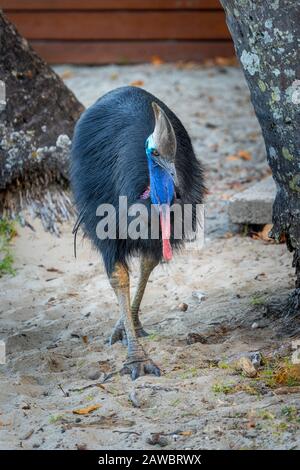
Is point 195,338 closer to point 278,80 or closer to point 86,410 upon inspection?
point 86,410

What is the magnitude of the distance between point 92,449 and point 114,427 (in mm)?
193

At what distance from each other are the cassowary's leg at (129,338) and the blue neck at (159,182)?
0.56 m

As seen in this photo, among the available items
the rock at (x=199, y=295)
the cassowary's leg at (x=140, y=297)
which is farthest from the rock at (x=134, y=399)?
the rock at (x=199, y=295)

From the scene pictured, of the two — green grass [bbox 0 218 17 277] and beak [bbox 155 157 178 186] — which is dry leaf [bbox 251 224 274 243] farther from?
beak [bbox 155 157 178 186]

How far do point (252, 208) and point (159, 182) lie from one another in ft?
6.76

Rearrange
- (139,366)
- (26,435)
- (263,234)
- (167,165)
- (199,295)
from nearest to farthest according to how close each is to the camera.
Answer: (26,435) < (167,165) < (139,366) < (199,295) < (263,234)

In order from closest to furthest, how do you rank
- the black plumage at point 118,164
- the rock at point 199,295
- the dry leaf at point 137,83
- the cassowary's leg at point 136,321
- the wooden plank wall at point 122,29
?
1. the black plumage at point 118,164
2. the cassowary's leg at point 136,321
3. the rock at point 199,295
4. the dry leaf at point 137,83
5. the wooden plank wall at point 122,29

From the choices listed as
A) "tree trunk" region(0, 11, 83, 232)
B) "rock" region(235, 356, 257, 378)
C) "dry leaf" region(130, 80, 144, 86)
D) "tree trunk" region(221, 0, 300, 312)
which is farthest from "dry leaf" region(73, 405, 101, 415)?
"dry leaf" region(130, 80, 144, 86)

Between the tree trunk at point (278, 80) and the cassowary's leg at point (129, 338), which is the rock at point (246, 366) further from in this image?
the tree trunk at point (278, 80)

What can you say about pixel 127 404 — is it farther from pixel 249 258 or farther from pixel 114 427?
pixel 249 258

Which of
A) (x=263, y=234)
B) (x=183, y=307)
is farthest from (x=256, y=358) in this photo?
(x=263, y=234)

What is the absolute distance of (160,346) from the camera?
4359mm

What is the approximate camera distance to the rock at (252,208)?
225 inches

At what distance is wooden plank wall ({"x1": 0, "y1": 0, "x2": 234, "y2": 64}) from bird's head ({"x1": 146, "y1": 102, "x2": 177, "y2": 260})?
6.34 meters
